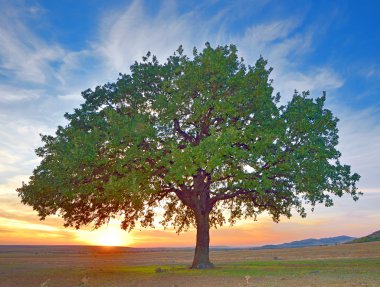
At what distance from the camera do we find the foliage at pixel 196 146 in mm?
33625

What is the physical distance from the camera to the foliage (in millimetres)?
33625

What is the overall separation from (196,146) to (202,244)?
12810 mm

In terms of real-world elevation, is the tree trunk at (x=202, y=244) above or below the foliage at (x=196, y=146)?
below

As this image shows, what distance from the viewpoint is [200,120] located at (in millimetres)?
37250

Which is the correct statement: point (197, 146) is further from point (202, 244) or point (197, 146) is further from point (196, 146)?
point (202, 244)

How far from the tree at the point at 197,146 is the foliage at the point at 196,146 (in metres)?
0.09

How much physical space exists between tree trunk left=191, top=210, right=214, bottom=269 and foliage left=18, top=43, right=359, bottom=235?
942 millimetres

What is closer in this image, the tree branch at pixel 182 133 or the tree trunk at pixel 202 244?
the tree branch at pixel 182 133

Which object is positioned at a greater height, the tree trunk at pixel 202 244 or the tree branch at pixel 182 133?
the tree branch at pixel 182 133

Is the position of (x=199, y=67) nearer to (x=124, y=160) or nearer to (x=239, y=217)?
(x=124, y=160)

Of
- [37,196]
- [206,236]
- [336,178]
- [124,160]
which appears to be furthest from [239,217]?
[37,196]

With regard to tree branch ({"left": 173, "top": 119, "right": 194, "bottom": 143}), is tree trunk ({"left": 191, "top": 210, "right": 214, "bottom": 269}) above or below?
below

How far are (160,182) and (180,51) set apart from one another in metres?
12.3

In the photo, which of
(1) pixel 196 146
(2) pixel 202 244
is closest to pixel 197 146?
(1) pixel 196 146
